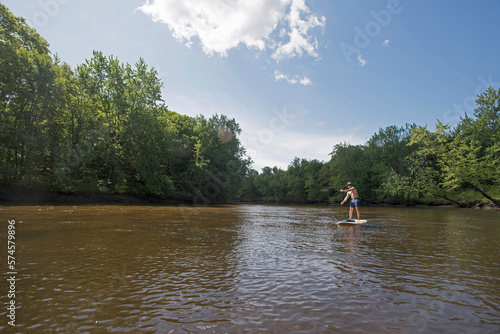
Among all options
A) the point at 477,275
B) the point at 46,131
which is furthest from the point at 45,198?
the point at 477,275

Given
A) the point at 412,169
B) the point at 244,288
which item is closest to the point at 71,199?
the point at 244,288

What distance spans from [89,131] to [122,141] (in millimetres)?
4979

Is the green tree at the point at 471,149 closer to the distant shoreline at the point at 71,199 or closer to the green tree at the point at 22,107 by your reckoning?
the distant shoreline at the point at 71,199

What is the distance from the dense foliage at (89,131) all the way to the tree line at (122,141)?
132 millimetres

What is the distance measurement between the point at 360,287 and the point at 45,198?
137 ft

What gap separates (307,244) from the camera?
9242 millimetres

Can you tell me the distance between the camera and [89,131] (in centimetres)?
3950

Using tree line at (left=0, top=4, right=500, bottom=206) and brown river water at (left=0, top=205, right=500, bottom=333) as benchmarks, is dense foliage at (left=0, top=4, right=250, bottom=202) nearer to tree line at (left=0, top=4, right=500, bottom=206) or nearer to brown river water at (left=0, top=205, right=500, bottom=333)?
tree line at (left=0, top=4, right=500, bottom=206)

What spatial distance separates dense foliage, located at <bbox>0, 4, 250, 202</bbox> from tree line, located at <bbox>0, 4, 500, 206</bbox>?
13 centimetres

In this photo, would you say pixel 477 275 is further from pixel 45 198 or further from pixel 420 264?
pixel 45 198

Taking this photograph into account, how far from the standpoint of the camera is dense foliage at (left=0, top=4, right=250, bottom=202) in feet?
104

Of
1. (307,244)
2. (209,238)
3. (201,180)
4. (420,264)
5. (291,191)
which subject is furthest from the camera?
(291,191)

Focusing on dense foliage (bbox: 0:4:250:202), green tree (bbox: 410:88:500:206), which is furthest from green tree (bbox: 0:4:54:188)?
green tree (bbox: 410:88:500:206)

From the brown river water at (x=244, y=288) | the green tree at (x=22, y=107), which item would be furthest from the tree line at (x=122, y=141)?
the brown river water at (x=244, y=288)
